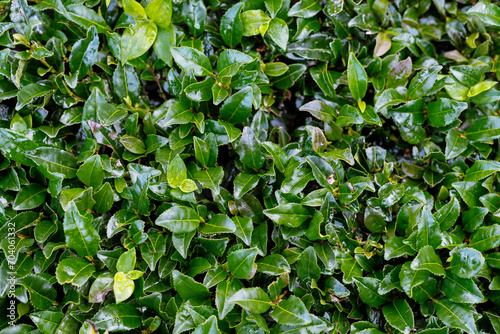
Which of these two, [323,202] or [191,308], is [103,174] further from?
[323,202]

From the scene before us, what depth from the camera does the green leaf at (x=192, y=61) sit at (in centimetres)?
165

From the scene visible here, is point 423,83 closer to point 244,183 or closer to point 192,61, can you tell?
point 244,183

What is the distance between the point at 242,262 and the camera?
151 centimetres

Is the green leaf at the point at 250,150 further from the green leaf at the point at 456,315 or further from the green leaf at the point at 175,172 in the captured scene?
the green leaf at the point at 456,315

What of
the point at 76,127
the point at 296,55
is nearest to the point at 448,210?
the point at 296,55

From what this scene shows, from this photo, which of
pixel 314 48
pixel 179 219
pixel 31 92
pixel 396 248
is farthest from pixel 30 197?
pixel 396 248

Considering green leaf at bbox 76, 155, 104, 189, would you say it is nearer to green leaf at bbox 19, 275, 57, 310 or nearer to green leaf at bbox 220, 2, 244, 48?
green leaf at bbox 19, 275, 57, 310

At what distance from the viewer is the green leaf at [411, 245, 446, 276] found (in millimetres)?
1507

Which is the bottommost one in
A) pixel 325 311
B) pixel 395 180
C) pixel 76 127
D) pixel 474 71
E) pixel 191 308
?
pixel 325 311

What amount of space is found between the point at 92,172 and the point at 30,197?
32cm

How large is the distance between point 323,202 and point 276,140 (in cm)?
44

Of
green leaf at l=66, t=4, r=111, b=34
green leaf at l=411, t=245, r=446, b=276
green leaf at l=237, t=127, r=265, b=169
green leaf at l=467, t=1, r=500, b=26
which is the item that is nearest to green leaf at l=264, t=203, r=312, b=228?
green leaf at l=237, t=127, r=265, b=169

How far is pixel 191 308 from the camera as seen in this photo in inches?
58.9

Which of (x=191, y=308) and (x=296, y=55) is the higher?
(x=296, y=55)
